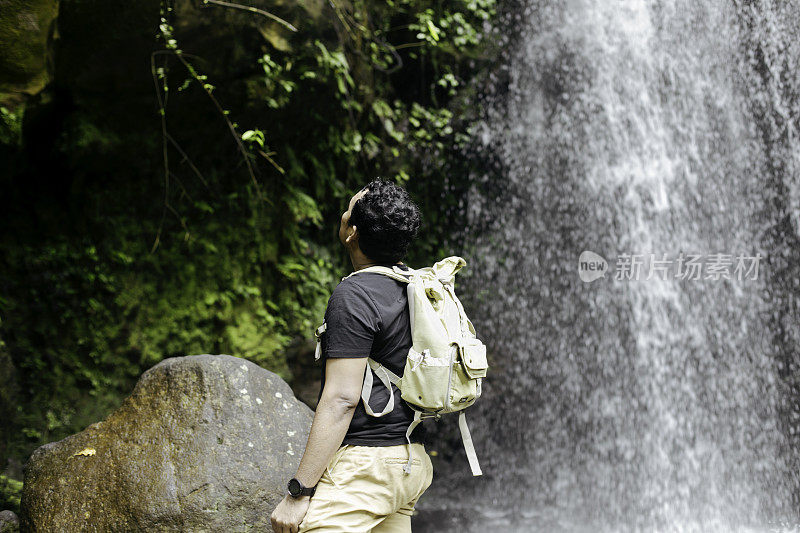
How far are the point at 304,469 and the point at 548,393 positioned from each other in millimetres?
4863

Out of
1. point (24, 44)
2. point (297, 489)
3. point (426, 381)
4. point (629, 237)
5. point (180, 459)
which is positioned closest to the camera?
point (297, 489)

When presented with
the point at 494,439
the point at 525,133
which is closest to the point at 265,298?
the point at 494,439

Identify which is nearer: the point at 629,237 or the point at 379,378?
the point at 379,378

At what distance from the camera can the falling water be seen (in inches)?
229

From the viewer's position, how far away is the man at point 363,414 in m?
1.60

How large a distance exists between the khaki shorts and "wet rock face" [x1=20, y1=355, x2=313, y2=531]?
3.25ft

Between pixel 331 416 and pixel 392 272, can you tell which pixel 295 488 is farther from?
pixel 392 272

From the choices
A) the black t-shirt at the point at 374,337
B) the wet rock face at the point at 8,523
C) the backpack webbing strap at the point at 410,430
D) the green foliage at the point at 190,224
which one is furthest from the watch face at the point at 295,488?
the green foliage at the point at 190,224

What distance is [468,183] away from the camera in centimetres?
623

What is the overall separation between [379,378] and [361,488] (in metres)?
0.30

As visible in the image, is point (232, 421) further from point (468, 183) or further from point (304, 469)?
point (468, 183)

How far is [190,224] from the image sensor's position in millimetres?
4672

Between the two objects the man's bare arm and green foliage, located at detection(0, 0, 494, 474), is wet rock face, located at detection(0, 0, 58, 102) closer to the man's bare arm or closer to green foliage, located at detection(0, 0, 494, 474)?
green foliage, located at detection(0, 0, 494, 474)

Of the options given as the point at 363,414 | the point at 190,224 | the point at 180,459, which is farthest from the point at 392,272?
the point at 190,224
